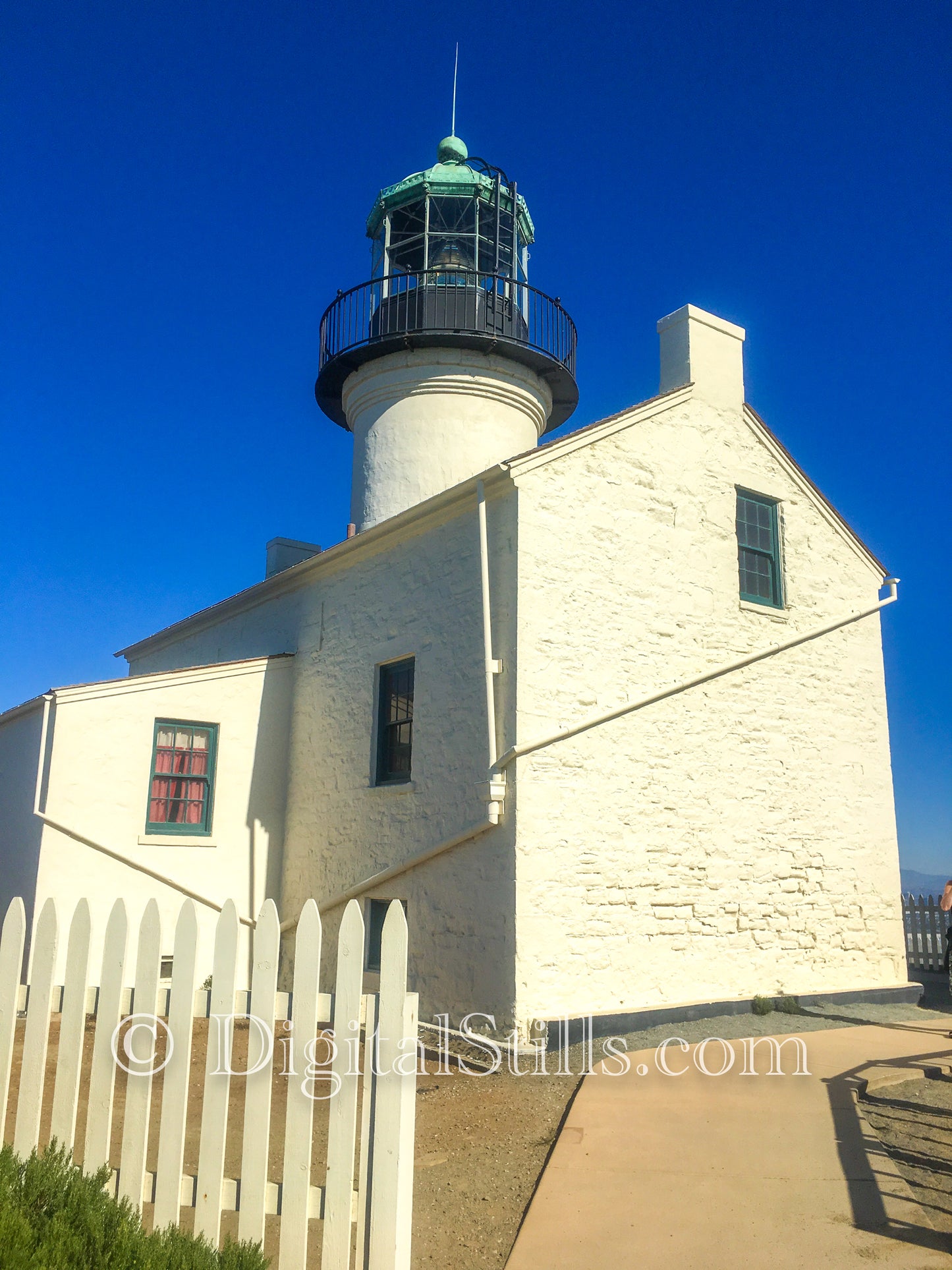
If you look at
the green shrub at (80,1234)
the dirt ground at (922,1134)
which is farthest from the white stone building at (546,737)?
the green shrub at (80,1234)

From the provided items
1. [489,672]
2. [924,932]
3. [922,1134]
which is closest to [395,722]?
[489,672]

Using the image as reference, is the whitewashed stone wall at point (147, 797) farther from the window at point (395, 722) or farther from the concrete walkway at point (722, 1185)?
the concrete walkway at point (722, 1185)

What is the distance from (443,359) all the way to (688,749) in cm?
742

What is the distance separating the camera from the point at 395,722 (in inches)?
468

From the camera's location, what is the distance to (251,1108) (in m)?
3.94

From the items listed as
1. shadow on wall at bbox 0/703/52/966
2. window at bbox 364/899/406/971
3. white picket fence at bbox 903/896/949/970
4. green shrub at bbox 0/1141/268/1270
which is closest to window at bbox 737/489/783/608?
window at bbox 364/899/406/971

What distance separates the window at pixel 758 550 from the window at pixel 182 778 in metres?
6.98

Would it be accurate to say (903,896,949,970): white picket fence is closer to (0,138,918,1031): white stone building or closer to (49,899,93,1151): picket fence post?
(0,138,918,1031): white stone building

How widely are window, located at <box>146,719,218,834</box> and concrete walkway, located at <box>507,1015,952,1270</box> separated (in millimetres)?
6698

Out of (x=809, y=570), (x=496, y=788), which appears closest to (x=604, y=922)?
(x=496, y=788)

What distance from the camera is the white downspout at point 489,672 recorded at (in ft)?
31.7

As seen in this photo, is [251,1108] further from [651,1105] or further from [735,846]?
[735,846]

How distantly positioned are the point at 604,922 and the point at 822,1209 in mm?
4750

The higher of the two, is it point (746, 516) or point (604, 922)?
Result: point (746, 516)
